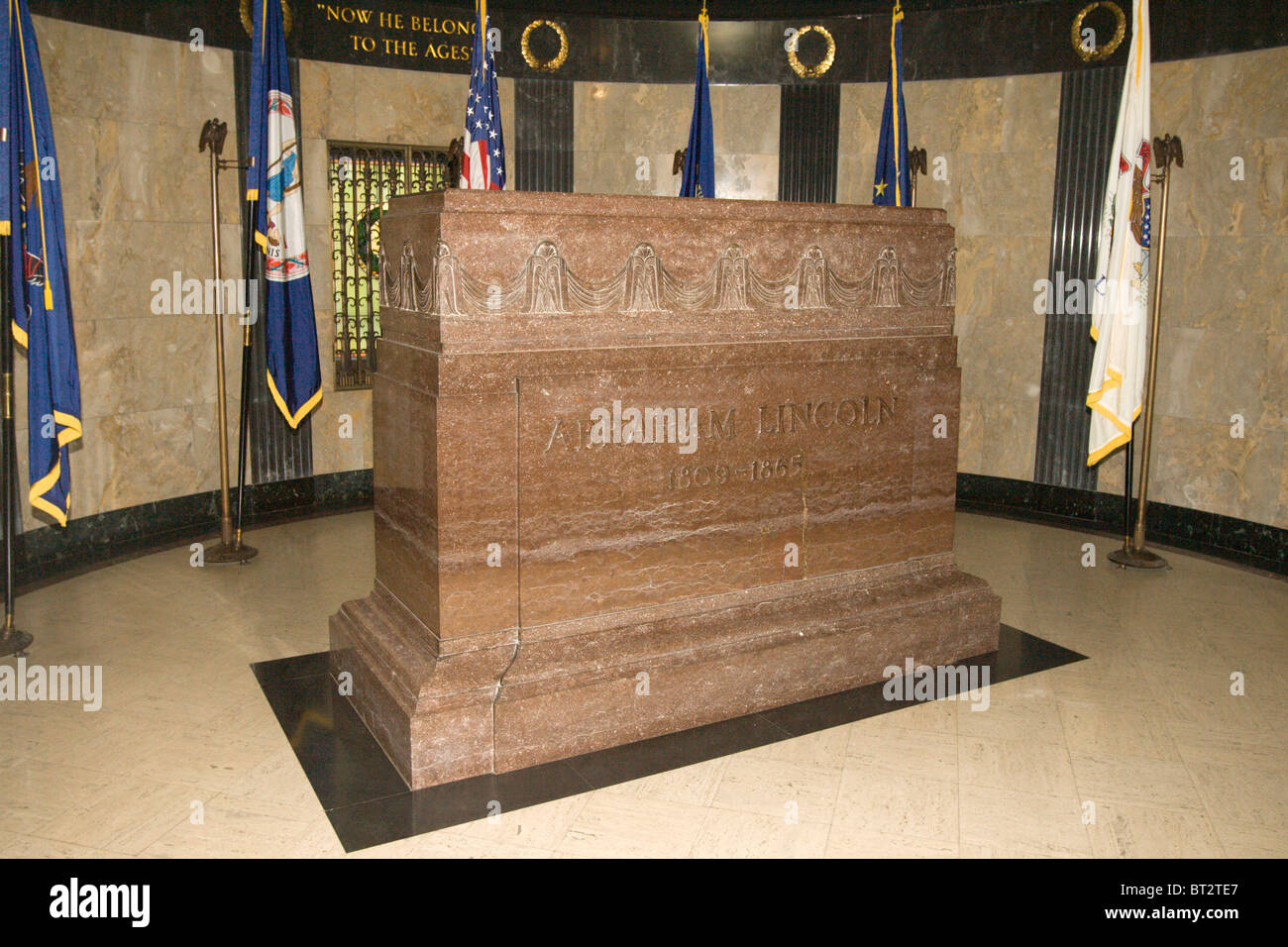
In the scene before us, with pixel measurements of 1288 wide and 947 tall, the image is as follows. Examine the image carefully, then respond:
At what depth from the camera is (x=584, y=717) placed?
3.88 m

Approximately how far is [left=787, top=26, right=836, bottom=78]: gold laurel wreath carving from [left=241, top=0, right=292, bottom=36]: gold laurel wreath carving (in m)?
3.64

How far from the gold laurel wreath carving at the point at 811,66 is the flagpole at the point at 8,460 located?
5.66 metres

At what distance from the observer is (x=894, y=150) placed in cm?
705

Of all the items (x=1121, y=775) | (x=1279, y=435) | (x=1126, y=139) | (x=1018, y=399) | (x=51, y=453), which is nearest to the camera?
(x=1121, y=775)

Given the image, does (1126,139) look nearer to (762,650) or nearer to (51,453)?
(762,650)

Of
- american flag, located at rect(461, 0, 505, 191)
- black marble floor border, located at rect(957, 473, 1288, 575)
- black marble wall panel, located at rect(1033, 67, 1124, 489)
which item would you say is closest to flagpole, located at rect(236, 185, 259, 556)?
american flag, located at rect(461, 0, 505, 191)

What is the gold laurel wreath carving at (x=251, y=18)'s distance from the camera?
6945mm

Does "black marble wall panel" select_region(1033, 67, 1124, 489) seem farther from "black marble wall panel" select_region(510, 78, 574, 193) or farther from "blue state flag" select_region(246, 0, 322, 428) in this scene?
"blue state flag" select_region(246, 0, 322, 428)

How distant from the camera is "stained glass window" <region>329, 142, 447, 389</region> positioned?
7.60 meters

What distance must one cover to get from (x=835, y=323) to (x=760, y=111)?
173 inches

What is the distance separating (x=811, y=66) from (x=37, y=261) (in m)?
5.65

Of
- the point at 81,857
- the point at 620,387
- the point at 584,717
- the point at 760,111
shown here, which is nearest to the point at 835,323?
the point at 620,387

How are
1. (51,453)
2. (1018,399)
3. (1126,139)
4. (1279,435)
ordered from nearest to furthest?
(51,453), (1126,139), (1279,435), (1018,399)
